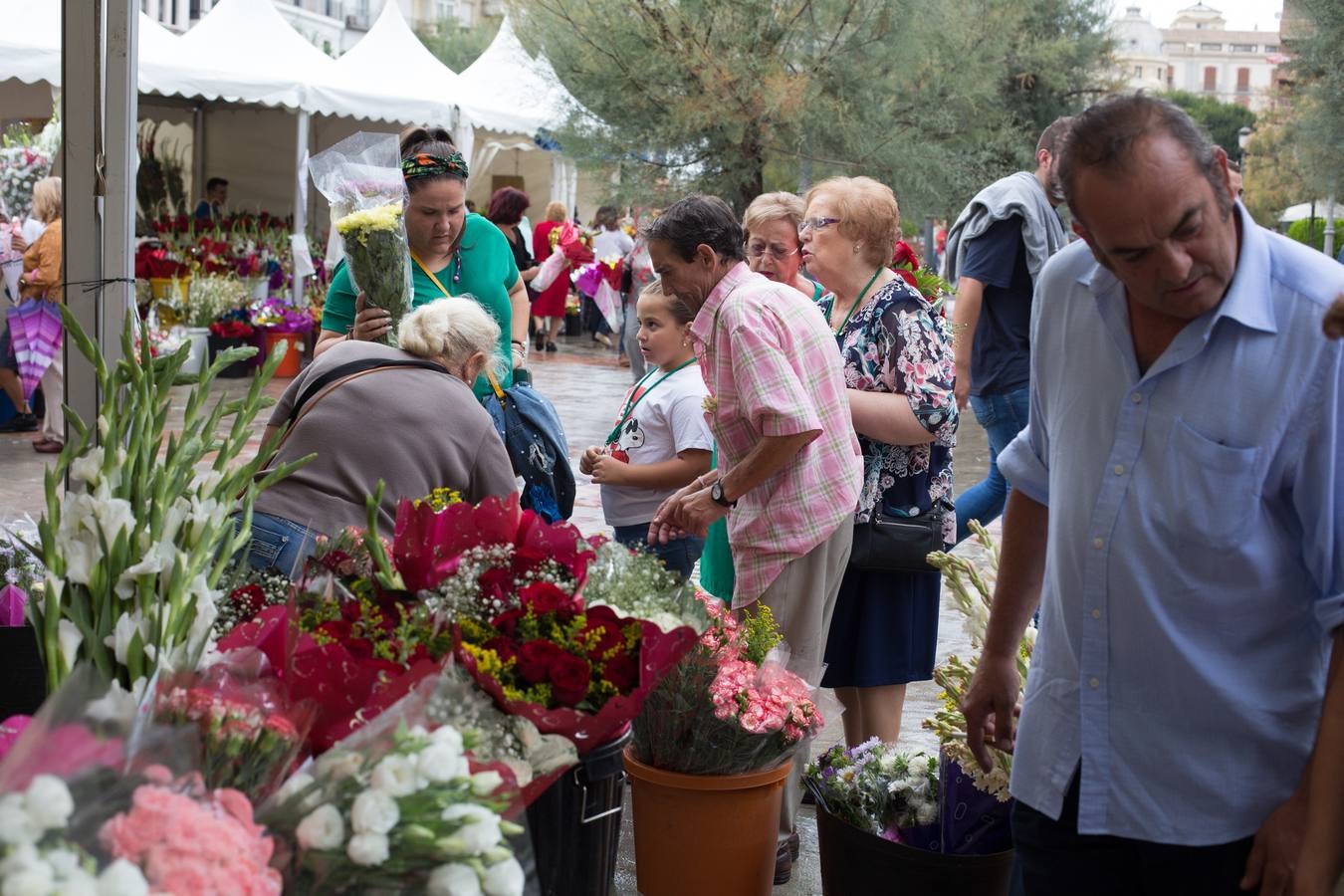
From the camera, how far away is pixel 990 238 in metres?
5.68

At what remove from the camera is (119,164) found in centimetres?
306

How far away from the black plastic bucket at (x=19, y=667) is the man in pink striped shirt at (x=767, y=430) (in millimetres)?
1536

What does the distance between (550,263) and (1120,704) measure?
14275 mm

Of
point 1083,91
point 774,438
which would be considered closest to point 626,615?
point 774,438

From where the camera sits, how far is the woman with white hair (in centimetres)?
318

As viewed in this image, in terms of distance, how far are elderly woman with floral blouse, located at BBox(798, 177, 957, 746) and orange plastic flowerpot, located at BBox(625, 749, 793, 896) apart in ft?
2.28

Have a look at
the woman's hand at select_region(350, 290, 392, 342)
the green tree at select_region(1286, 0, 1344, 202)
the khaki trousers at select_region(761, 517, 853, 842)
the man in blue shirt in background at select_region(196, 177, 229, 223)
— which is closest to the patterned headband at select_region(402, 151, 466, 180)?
the woman's hand at select_region(350, 290, 392, 342)

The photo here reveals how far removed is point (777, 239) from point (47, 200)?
6960mm

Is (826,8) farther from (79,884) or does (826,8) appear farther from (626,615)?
(79,884)

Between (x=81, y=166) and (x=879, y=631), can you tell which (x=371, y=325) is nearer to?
(x=81, y=166)

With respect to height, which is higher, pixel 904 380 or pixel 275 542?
pixel 904 380

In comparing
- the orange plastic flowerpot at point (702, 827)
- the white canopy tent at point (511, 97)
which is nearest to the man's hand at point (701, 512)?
the orange plastic flowerpot at point (702, 827)

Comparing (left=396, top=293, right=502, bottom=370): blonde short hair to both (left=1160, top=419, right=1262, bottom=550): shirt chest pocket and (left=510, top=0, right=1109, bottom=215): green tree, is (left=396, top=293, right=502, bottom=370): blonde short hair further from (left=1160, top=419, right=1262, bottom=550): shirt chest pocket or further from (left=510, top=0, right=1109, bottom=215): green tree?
(left=510, top=0, right=1109, bottom=215): green tree

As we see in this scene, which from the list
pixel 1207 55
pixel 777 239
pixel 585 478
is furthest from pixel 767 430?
pixel 1207 55
